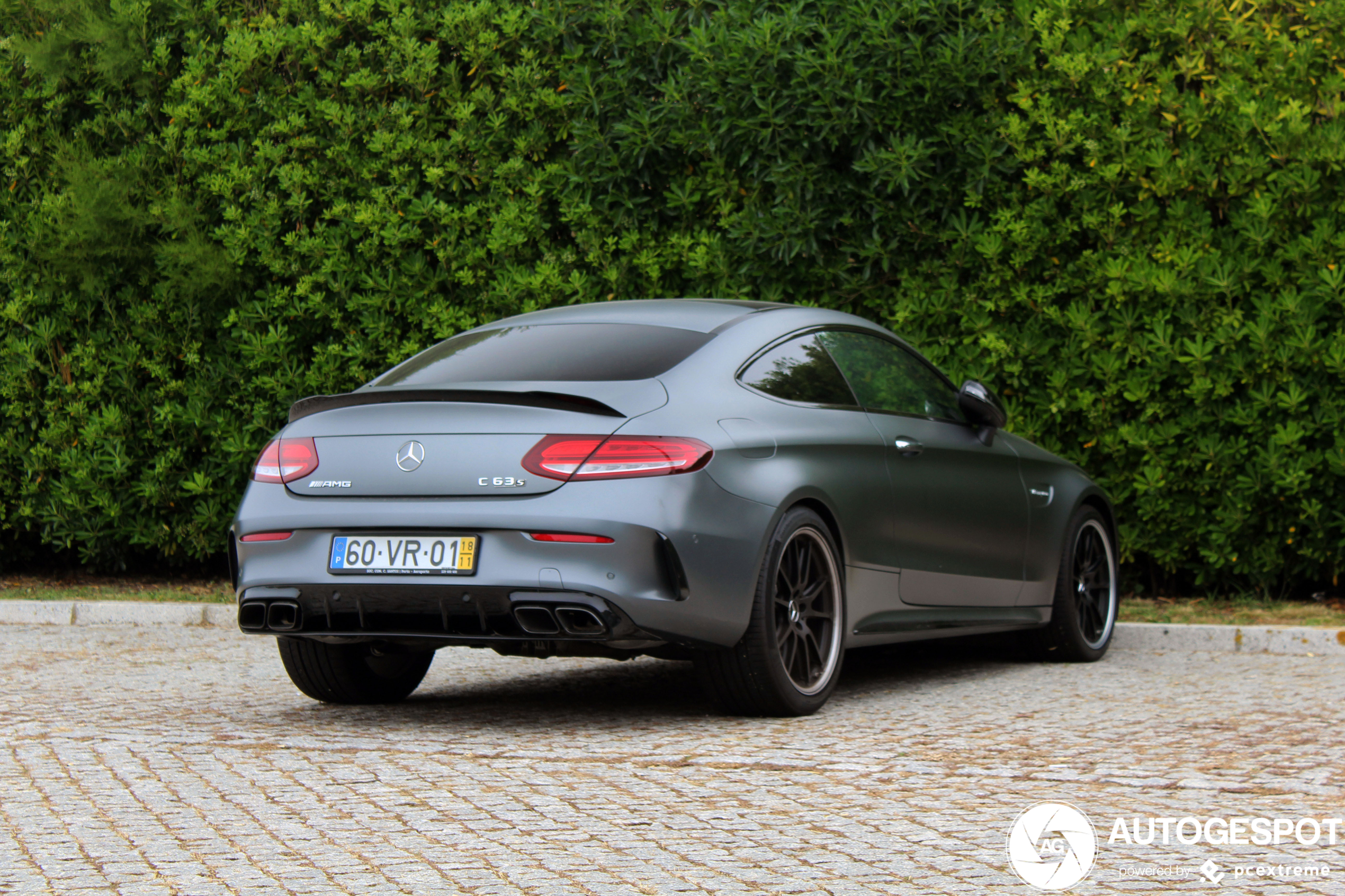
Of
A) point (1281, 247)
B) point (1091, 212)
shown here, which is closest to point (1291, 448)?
point (1281, 247)

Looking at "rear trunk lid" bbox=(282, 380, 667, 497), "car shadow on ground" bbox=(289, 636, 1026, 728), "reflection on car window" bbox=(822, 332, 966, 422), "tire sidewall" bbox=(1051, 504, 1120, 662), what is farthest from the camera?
"tire sidewall" bbox=(1051, 504, 1120, 662)

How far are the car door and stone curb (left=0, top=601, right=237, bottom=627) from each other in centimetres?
476

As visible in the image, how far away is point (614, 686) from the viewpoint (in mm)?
7141

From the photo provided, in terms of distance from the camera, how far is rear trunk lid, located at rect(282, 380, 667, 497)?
213 inches

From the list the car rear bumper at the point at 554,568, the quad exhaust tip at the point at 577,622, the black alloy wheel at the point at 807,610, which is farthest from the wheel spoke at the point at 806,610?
the quad exhaust tip at the point at 577,622

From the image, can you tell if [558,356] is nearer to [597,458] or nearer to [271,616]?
[597,458]

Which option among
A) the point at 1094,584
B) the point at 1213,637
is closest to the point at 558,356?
the point at 1094,584

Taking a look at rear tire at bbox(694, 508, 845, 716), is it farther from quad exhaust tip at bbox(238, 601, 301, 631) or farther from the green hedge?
the green hedge

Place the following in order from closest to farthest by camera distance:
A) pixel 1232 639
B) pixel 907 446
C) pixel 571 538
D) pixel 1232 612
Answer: pixel 571 538 → pixel 907 446 → pixel 1232 639 → pixel 1232 612

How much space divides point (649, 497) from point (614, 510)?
126mm

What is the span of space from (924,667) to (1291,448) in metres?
2.83

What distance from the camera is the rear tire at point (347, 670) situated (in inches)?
248

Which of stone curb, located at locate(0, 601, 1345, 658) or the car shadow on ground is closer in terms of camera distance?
the car shadow on ground

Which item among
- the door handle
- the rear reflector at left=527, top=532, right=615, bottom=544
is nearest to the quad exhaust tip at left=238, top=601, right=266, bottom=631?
the rear reflector at left=527, top=532, right=615, bottom=544
